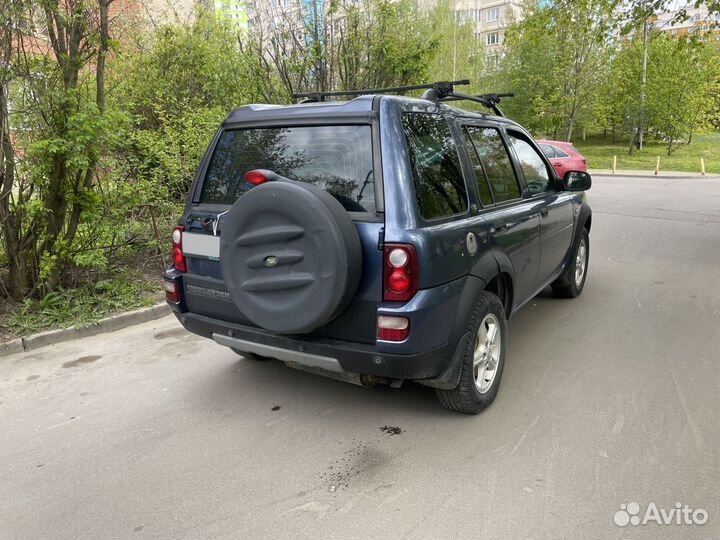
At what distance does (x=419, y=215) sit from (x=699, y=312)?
3985mm

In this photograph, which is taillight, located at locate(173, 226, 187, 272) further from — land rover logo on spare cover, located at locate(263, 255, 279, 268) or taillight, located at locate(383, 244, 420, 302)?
taillight, located at locate(383, 244, 420, 302)

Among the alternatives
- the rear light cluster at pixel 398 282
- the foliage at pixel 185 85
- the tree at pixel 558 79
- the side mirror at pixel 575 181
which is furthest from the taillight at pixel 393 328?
the tree at pixel 558 79

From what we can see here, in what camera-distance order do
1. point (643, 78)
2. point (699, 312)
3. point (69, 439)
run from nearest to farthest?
point (69, 439) → point (699, 312) → point (643, 78)

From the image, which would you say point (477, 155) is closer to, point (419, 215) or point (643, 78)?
point (419, 215)

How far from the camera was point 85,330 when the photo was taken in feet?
16.7

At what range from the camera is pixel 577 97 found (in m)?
31.5

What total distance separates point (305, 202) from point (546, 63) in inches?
1415

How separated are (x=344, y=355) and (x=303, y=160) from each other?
1145 mm

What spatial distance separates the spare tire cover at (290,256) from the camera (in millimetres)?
2748

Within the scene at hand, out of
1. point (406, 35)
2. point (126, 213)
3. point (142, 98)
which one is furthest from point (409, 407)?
point (406, 35)

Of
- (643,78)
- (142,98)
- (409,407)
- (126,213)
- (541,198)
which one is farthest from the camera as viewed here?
(643,78)

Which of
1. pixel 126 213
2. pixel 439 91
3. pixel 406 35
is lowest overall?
pixel 126 213

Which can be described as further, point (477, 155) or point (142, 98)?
point (142, 98)

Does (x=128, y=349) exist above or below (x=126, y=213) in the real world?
below
